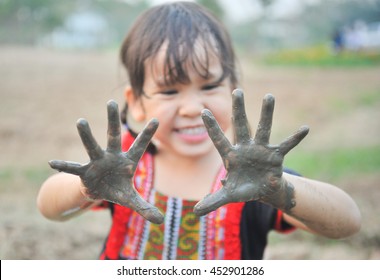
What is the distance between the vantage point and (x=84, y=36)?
35375 mm

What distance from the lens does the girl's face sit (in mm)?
1591

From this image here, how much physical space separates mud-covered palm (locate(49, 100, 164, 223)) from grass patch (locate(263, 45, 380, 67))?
12884 mm

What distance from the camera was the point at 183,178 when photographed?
1779 mm

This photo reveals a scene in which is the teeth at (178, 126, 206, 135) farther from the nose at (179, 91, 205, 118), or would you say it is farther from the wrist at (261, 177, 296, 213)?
the wrist at (261, 177, 296, 213)

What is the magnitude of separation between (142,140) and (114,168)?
0.11m

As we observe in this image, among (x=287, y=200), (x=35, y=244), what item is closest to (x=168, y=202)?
(x=287, y=200)

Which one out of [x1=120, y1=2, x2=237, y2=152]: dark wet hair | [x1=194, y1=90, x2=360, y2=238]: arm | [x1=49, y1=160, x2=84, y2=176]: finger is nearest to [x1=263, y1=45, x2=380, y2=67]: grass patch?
[x1=120, y1=2, x2=237, y2=152]: dark wet hair

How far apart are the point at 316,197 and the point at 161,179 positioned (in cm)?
63

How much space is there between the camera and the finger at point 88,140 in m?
1.17

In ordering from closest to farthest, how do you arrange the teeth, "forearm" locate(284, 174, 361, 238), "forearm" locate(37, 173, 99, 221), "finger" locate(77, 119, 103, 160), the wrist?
1. "finger" locate(77, 119, 103, 160)
2. the wrist
3. "forearm" locate(284, 174, 361, 238)
4. "forearm" locate(37, 173, 99, 221)
5. the teeth

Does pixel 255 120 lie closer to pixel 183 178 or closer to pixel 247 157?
pixel 183 178

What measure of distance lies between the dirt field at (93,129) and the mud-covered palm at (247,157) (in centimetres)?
102

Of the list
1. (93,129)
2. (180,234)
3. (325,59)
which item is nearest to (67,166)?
(180,234)
